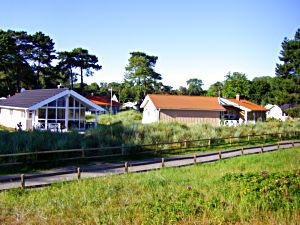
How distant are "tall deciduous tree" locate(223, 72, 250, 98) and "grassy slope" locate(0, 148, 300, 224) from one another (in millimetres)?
69997

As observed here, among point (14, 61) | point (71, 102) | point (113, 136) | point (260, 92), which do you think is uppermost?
point (14, 61)

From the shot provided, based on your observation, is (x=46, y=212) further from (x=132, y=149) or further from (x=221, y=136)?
(x=221, y=136)

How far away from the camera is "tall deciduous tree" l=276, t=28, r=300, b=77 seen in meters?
50.2

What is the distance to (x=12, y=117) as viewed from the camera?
108ft

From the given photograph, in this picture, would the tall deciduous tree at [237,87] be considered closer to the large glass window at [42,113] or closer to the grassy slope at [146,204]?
the large glass window at [42,113]

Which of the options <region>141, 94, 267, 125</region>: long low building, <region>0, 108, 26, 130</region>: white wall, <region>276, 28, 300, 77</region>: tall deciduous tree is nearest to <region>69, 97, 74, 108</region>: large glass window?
<region>0, 108, 26, 130</region>: white wall

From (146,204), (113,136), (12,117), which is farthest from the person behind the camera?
(12,117)

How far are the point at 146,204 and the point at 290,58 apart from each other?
51.2 m

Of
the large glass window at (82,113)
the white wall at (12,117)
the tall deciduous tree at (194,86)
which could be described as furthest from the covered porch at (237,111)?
the tall deciduous tree at (194,86)

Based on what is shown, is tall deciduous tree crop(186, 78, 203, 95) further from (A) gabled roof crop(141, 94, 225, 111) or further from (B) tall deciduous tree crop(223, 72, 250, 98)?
(A) gabled roof crop(141, 94, 225, 111)

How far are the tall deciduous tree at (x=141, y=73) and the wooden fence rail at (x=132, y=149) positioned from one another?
35913mm

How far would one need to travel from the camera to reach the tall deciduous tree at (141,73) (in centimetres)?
6350

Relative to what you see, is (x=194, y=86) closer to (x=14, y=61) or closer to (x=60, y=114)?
(x=14, y=61)

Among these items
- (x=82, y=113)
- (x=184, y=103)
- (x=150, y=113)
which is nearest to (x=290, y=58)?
(x=184, y=103)
